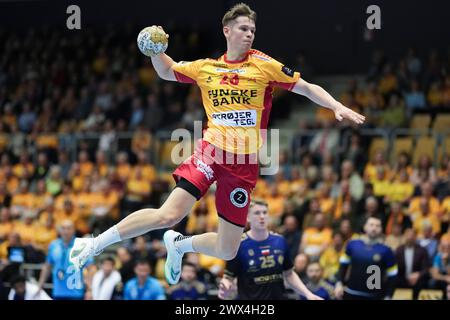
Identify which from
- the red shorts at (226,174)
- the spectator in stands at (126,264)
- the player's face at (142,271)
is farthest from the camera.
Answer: the spectator in stands at (126,264)

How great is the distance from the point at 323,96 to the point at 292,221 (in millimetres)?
7814

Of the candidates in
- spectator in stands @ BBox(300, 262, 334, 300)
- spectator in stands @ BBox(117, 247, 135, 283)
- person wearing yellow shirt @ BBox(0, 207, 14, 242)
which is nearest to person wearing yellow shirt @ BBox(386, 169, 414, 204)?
spectator in stands @ BBox(300, 262, 334, 300)

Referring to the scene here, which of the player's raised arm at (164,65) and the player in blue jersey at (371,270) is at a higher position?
the player's raised arm at (164,65)

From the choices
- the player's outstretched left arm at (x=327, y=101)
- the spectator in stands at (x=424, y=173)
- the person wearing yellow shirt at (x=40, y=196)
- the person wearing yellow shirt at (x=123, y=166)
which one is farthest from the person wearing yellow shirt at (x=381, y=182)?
the player's outstretched left arm at (x=327, y=101)

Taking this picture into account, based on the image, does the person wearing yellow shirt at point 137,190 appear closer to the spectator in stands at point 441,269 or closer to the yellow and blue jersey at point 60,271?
the yellow and blue jersey at point 60,271

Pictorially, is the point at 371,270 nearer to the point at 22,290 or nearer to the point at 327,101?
the point at 327,101

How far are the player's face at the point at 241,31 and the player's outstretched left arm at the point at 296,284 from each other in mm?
3481

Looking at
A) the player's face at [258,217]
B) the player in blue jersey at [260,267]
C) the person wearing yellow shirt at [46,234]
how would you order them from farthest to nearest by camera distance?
the person wearing yellow shirt at [46,234], the player in blue jersey at [260,267], the player's face at [258,217]

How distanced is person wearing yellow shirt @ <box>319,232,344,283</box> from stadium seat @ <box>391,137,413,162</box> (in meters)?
4.35

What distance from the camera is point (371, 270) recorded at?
1401cm

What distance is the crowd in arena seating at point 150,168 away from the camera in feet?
56.5

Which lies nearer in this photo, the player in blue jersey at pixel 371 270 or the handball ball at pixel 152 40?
the handball ball at pixel 152 40

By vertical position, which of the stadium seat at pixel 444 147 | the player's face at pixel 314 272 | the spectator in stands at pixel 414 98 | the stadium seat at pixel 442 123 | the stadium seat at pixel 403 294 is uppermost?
the spectator in stands at pixel 414 98

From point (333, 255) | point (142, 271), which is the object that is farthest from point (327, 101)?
point (333, 255)
